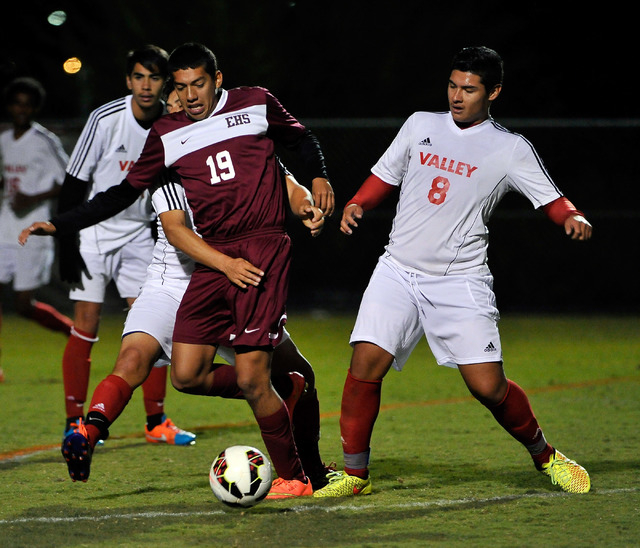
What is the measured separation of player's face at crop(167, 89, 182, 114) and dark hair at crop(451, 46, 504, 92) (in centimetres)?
145

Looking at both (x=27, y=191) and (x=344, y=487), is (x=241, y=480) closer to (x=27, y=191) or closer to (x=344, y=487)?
(x=344, y=487)

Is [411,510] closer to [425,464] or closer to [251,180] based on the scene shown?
[425,464]

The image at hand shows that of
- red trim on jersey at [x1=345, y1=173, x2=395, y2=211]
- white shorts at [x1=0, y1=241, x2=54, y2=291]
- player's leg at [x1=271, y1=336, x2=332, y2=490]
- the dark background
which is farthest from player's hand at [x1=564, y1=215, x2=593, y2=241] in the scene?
the dark background

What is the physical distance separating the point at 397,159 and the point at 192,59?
109 cm

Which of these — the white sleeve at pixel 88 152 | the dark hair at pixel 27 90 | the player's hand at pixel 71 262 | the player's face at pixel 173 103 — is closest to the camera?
the player's face at pixel 173 103

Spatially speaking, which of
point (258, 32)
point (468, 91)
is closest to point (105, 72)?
point (258, 32)

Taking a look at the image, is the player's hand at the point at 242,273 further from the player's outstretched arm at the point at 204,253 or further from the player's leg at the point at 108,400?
the player's leg at the point at 108,400

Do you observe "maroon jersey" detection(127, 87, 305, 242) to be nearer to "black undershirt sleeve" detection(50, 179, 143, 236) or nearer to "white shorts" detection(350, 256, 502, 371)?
"black undershirt sleeve" detection(50, 179, 143, 236)

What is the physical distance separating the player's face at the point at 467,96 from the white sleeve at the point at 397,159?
0.25 m

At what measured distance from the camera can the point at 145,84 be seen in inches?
236

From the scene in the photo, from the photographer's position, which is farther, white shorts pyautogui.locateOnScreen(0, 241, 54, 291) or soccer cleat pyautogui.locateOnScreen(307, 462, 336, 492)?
white shorts pyautogui.locateOnScreen(0, 241, 54, 291)

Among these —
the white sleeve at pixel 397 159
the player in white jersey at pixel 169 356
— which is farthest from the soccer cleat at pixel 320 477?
the white sleeve at pixel 397 159

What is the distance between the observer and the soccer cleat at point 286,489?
15.9 feet

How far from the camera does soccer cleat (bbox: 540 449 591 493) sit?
4992 millimetres
